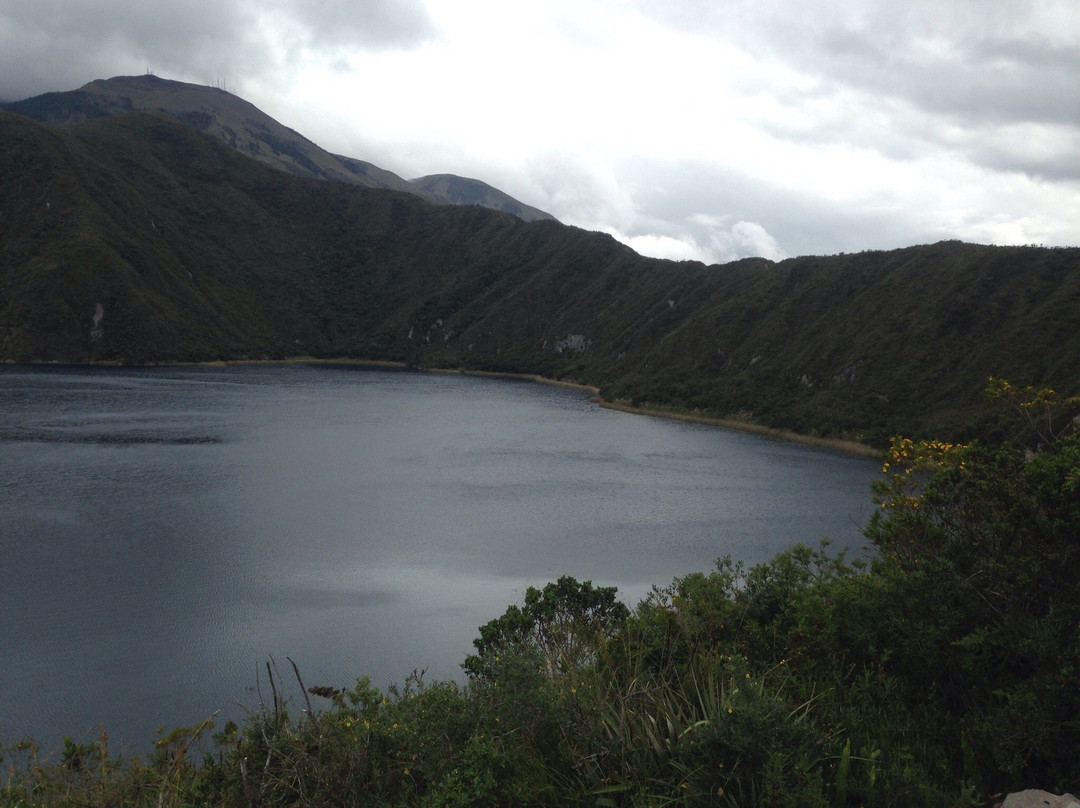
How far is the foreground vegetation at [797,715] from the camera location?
6.12 meters

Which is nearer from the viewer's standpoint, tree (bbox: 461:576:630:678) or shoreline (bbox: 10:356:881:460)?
tree (bbox: 461:576:630:678)

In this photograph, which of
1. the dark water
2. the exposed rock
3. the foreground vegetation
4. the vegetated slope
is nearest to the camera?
the exposed rock

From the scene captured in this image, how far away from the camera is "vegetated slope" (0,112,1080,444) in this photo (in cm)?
5941

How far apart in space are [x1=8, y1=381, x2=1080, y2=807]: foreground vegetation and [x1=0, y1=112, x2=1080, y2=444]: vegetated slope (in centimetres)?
4527

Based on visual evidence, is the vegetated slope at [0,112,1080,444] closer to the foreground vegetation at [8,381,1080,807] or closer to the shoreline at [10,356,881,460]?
the shoreline at [10,356,881,460]

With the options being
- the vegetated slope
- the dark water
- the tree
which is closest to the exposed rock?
the tree

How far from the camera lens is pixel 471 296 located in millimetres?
140375

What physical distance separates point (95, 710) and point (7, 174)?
392 ft

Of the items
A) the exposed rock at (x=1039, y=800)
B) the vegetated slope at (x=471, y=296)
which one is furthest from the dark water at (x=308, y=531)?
the vegetated slope at (x=471, y=296)

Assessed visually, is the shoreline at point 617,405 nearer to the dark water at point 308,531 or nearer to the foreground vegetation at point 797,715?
the dark water at point 308,531

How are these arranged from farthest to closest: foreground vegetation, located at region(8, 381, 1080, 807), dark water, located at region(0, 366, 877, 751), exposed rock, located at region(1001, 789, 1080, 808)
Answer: dark water, located at region(0, 366, 877, 751) → foreground vegetation, located at region(8, 381, 1080, 807) → exposed rock, located at region(1001, 789, 1080, 808)

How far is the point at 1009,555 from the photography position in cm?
735

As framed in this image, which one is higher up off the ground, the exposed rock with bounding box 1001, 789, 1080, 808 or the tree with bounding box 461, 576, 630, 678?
the exposed rock with bounding box 1001, 789, 1080, 808

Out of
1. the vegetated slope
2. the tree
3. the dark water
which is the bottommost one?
the dark water
